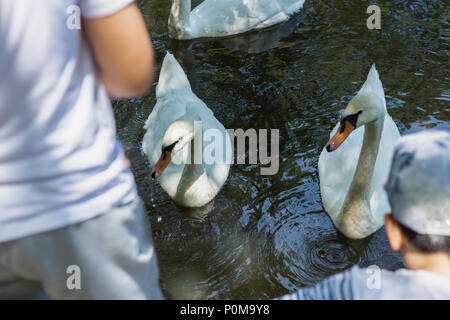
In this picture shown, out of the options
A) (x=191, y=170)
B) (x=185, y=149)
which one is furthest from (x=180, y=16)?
(x=191, y=170)

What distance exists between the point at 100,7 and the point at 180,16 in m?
5.16

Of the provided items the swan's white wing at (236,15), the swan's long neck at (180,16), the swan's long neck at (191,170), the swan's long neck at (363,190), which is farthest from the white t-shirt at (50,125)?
the swan's white wing at (236,15)

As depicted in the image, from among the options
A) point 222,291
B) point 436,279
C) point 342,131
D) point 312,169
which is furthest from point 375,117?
point 436,279

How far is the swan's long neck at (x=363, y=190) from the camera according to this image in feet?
12.3

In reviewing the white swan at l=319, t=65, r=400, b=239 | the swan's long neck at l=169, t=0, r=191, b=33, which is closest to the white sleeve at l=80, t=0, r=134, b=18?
the white swan at l=319, t=65, r=400, b=239

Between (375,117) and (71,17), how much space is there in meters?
2.63

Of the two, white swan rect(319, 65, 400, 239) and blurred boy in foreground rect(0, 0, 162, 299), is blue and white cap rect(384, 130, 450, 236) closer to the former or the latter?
blurred boy in foreground rect(0, 0, 162, 299)

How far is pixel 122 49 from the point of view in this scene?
57.8 inches

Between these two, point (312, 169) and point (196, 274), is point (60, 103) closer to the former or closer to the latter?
point (196, 274)

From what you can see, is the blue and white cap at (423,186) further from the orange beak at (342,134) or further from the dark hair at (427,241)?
the orange beak at (342,134)

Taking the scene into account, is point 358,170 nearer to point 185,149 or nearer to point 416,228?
point 185,149

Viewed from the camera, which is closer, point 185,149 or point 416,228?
point 416,228

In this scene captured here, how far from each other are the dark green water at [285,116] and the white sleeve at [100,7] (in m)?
2.39

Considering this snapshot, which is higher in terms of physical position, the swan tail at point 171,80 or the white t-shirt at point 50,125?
the white t-shirt at point 50,125
